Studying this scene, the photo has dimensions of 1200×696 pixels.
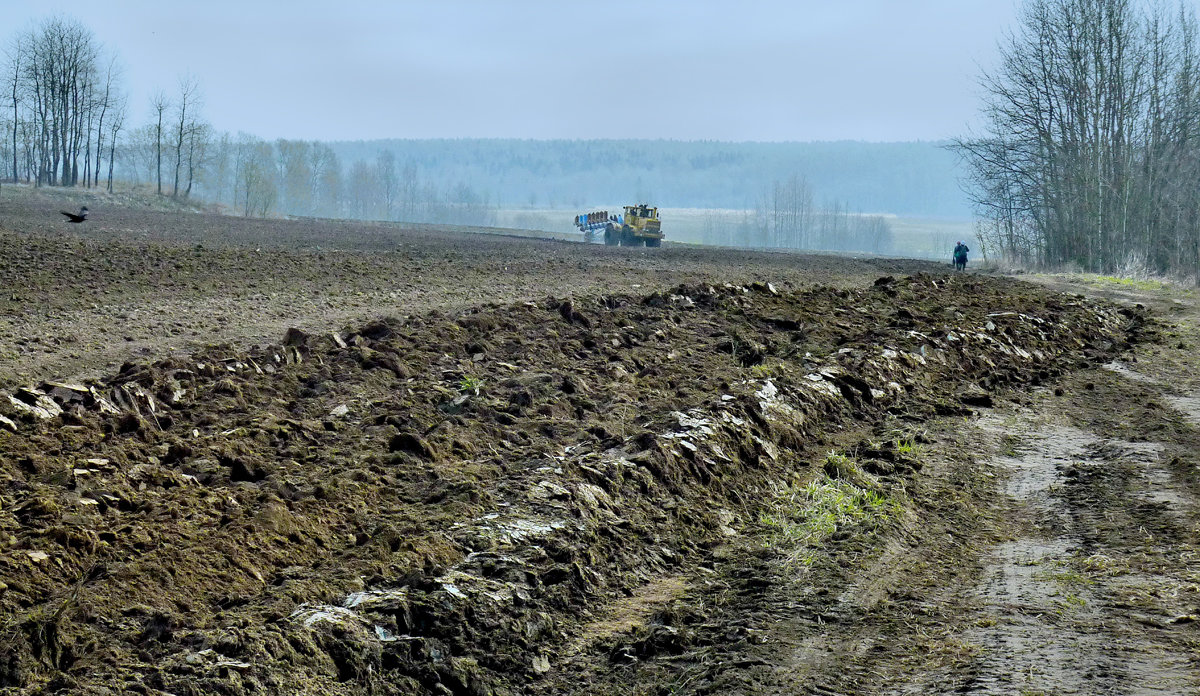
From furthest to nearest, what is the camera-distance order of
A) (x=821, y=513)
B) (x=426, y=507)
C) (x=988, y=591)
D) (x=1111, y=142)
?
(x=1111, y=142)
(x=821, y=513)
(x=426, y=507)
(x=988, y=591)

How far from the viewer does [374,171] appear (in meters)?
174

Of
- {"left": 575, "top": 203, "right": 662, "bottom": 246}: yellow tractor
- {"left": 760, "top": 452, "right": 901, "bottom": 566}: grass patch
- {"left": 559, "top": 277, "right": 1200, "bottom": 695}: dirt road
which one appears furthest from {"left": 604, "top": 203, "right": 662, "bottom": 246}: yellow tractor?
{"left": 760, "top": 452, "right": 901, "bottom": 566}: grass patch

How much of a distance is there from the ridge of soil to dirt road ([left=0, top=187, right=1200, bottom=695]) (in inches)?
Answer: 0.8

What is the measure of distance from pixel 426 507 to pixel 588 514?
89 cm

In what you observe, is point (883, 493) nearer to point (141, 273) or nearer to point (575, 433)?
point (575, 433)

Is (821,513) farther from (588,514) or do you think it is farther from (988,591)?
(588,514)

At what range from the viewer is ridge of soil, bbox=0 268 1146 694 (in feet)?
12.8

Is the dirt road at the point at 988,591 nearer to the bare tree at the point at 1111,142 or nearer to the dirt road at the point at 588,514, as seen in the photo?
the dirt road at the point at 588,514

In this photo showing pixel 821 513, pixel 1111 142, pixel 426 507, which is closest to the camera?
pixel 426 507

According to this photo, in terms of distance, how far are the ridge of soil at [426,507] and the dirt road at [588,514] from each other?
0.02 m

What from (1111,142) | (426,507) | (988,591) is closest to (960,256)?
(1111,142)

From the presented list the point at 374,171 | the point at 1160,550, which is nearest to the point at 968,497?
the point at 1160,550

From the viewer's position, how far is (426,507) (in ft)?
17.7

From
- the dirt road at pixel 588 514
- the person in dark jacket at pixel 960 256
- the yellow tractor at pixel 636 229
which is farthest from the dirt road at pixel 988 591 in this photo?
the yellow tractor at pixel 636 229
